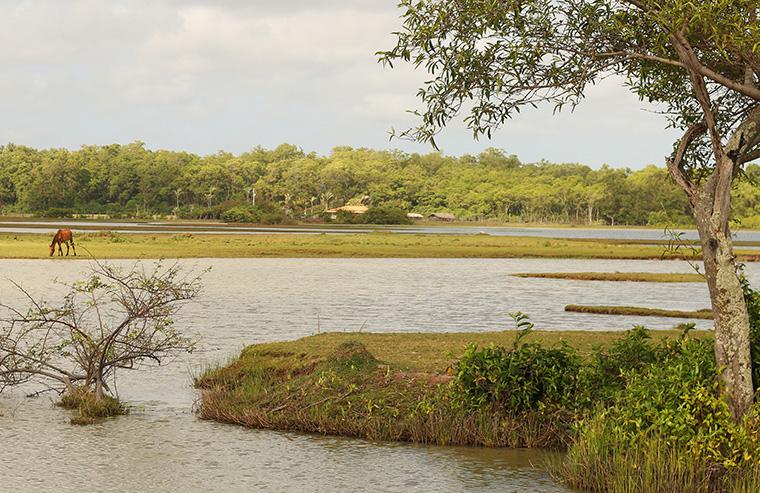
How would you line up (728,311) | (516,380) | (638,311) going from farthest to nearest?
(638,311) < (516,380) < (728,311)

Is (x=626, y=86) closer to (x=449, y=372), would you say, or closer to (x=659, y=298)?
(x=449, y=372)

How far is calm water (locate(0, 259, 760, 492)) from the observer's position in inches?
555

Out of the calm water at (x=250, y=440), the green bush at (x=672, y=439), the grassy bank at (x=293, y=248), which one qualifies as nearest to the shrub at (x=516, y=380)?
the calm water at (x=250, y=440)

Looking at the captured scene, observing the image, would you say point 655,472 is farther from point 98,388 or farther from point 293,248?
point 293,248

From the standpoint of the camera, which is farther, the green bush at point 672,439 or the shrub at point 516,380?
the shrub at point 516,380

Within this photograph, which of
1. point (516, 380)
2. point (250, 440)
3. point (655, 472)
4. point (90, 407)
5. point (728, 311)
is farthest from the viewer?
point (90, 407)

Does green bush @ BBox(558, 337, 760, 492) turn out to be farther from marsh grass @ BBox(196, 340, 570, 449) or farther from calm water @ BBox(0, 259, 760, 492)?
marsh grass @ BBox(196, 340, 570, 449)

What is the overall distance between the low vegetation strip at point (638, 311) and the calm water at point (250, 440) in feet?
3.35

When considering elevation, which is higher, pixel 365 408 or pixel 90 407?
pixel 365 408

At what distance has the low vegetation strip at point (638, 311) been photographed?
113 feet

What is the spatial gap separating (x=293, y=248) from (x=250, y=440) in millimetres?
68237

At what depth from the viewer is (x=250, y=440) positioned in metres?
16.3

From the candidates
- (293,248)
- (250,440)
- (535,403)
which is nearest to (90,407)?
(250,440)

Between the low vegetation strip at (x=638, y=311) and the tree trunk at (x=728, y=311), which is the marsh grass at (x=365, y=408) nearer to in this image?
the tree trunk at (x=728, y=311)
